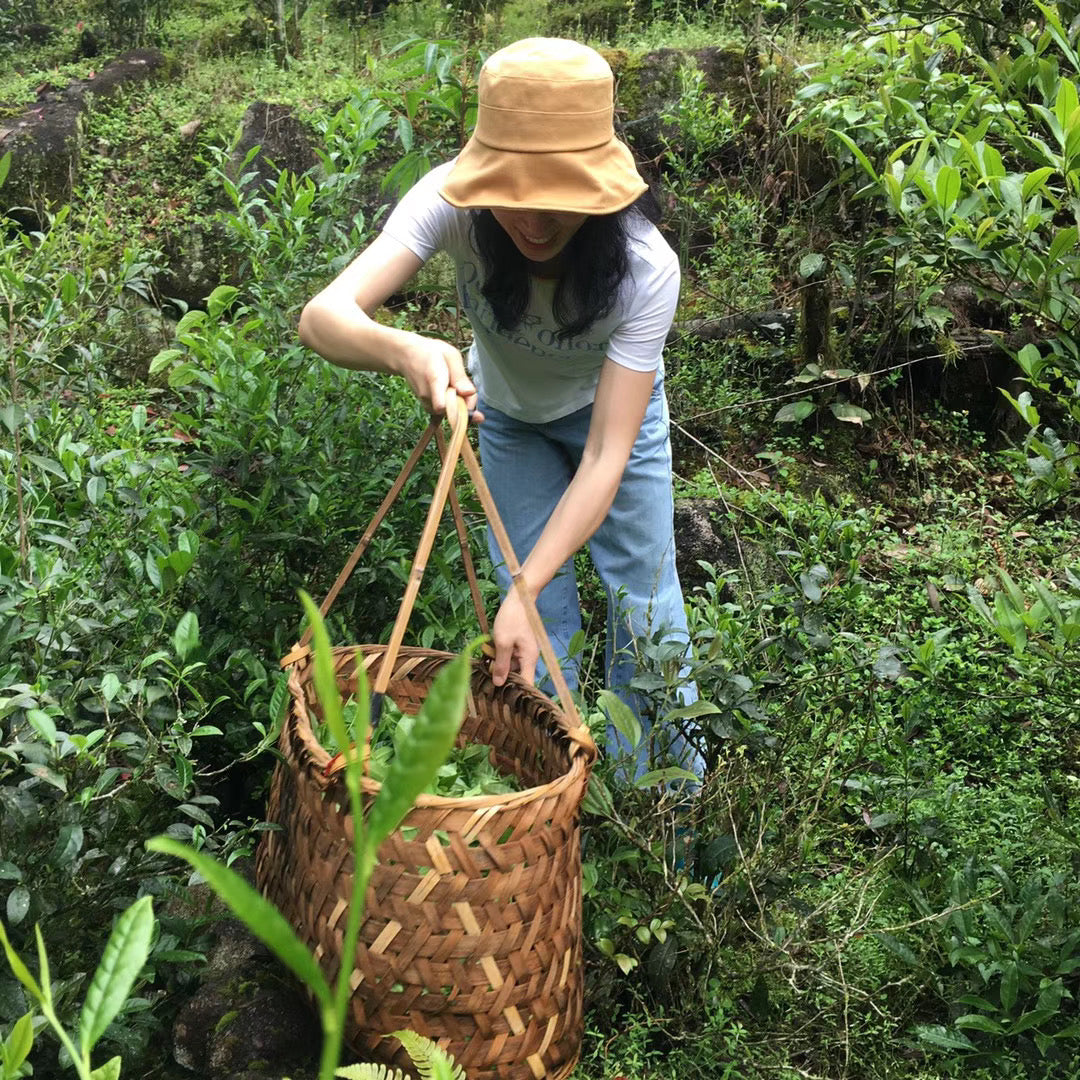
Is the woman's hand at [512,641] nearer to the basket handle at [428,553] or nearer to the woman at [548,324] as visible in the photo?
the woman at [548,324]

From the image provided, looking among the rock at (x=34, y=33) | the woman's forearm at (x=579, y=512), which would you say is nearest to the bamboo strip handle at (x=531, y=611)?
the woman's forearm at (x=579, y=512)

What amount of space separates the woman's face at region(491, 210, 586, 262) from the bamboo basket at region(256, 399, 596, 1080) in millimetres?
437

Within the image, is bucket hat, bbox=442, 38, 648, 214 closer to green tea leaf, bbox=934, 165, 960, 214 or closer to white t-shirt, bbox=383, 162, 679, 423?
white t-shirt, bbox=383, 162, 679, 423

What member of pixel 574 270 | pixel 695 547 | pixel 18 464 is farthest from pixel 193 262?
pixel 574 270

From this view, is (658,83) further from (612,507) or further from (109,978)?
(109,978)

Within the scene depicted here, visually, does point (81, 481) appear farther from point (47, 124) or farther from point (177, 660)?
point (47, 124)

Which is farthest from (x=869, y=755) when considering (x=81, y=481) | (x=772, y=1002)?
(x=81, y=481)

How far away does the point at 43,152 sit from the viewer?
596 cm

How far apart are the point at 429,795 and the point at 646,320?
1.01m

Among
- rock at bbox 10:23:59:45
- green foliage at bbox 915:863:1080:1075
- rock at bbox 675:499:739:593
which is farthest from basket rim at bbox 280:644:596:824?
rock at bbox 10:23:59:45

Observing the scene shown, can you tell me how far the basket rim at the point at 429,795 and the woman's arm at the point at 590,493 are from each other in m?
0.07

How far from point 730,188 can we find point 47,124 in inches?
144

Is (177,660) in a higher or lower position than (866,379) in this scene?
higher

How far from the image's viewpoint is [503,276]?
2188mm
